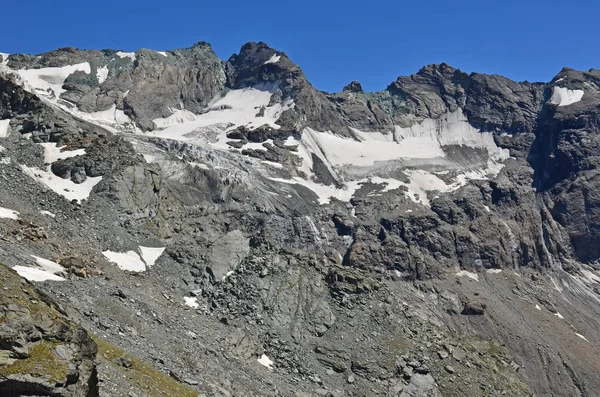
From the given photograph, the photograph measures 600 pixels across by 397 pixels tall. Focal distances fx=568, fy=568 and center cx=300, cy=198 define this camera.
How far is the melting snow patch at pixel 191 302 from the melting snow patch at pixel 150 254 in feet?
16.5

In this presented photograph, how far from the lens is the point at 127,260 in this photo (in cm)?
4969

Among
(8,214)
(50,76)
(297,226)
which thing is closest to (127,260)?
(8,214)

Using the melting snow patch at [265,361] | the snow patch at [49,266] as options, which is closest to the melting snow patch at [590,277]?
the melting snow patch at [265,361]

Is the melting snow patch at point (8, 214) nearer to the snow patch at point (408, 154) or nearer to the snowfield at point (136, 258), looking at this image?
the snowfield at point (136, 258)

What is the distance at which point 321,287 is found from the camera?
57031 millimetres

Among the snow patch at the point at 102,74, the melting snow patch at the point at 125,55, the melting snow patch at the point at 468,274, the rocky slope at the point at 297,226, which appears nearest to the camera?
the rocky slope at the point at 297,226

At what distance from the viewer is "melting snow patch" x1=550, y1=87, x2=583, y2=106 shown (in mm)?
177375

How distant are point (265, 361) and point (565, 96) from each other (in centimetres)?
16910

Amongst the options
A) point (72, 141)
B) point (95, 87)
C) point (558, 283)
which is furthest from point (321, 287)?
point (95, 87)

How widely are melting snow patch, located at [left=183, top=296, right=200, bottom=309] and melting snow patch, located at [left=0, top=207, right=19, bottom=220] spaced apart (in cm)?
1491

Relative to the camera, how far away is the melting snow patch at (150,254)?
5156cm

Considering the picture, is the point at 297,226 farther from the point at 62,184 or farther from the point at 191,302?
the point at 191,302

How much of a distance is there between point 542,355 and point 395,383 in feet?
172

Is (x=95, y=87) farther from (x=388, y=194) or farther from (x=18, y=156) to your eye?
(x=18, y=156)
